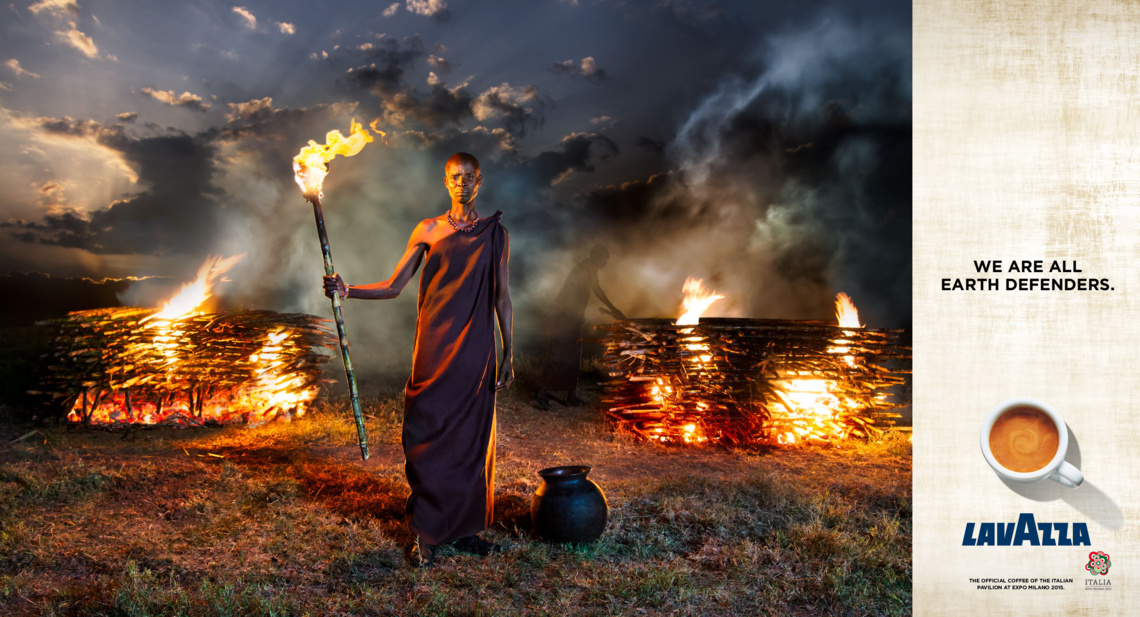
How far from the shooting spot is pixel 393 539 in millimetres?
4008

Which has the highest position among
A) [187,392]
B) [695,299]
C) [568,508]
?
[695,299]

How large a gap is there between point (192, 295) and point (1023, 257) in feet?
30.0

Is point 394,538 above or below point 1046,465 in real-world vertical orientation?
below

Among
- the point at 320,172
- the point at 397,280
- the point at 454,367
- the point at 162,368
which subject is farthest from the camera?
the point at 162,368

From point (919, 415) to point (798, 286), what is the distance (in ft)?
32.4

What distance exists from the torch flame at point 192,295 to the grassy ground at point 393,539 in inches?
76.8

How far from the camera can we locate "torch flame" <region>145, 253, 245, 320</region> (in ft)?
26.4

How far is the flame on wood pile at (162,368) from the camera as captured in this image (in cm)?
769

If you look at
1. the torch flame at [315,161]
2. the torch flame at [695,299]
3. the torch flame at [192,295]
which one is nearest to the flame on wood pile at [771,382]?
the torch flame at [695,299]

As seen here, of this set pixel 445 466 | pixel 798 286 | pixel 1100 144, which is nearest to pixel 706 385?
pixel 445 466

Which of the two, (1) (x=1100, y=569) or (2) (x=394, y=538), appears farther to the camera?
(2) (x=394, y=538)

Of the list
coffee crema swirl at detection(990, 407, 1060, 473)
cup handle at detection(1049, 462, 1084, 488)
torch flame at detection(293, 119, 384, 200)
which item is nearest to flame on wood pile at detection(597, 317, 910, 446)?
→ torch flame at detection(293, 119, 384, 200)

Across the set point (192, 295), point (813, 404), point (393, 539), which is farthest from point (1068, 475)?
point (192, 295)

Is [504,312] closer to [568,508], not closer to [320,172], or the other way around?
[568,508]
